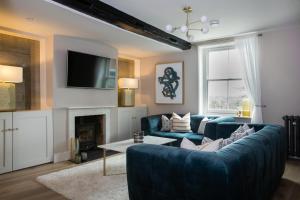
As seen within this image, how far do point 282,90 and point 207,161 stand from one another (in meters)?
3.64

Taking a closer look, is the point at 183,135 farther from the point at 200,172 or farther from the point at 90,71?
the point at 200,172

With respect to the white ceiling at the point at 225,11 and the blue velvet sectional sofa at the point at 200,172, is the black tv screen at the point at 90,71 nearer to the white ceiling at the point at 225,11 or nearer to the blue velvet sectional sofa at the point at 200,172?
the white ceiling at the point at 225,11

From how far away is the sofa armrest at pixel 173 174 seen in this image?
148 centimetres

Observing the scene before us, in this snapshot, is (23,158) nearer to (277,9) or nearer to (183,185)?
(183,185)

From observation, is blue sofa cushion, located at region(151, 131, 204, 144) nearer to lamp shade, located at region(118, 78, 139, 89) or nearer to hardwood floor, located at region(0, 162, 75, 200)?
lamp shade, located at region(118, 78, 139, 89)

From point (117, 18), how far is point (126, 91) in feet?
8.17

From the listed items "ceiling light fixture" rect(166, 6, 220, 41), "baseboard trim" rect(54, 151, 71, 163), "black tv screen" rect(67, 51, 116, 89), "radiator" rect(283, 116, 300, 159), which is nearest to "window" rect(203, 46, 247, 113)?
"radiator" rect(283, 116, 300, 159)

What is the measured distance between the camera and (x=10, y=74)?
3537 mm

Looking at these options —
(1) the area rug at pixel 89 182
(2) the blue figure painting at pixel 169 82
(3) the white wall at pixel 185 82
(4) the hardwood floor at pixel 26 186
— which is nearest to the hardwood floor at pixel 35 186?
(4) the hardwood floor at pixel 26 186

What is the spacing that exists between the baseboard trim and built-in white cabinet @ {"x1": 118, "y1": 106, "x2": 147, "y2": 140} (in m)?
1.39

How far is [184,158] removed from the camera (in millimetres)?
1623

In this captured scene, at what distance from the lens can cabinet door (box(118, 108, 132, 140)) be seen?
544 centimetres

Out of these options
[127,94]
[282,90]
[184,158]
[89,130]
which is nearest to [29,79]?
[89,130]

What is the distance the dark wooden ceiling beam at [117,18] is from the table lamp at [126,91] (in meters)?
1.44
